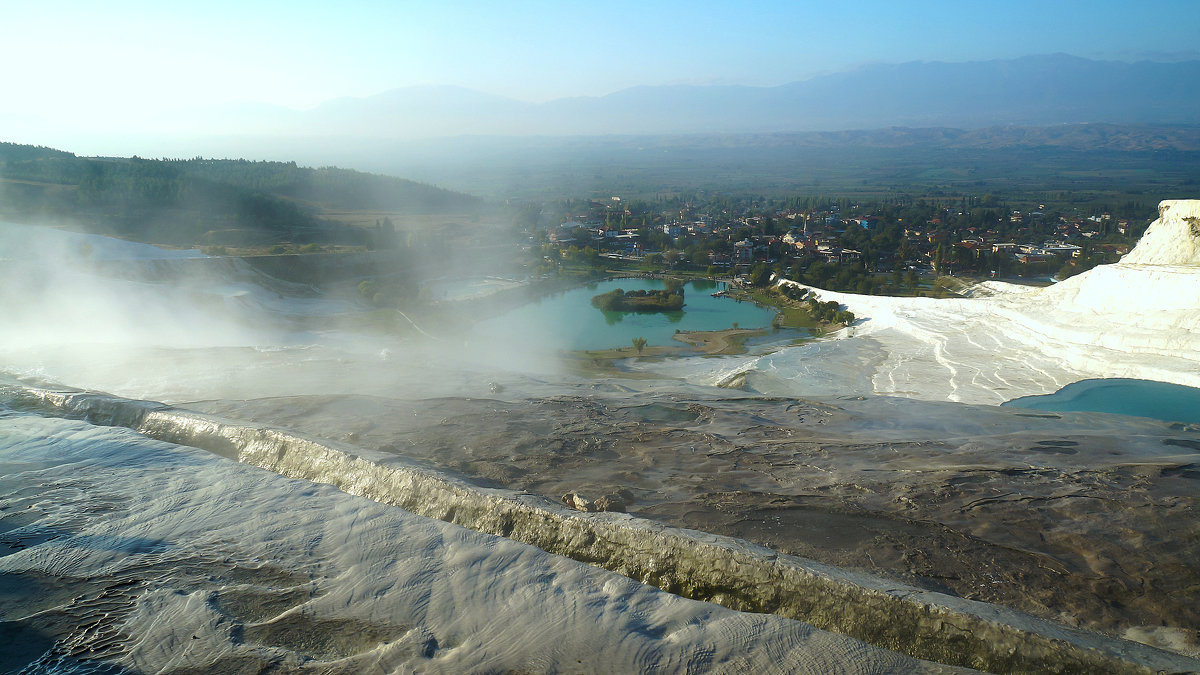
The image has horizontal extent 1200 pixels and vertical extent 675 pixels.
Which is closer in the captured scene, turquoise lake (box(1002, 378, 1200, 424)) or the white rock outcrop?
turquoise lake (box(1002, 378, 1200, 424))

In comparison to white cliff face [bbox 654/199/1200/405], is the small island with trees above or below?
below

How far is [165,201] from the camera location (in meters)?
37.3

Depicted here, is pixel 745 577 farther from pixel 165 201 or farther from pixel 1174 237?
pixel 165 201

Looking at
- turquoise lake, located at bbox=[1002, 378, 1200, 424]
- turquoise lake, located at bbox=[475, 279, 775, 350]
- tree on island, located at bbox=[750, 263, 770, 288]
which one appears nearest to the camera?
turquoise lake, located at bbox=[1002, 378, 1200, 424]

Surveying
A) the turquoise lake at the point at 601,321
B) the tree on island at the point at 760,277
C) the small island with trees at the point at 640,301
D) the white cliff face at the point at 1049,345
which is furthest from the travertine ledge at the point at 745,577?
the tree on island at the point at 760,277

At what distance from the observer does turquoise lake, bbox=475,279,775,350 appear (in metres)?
29.8

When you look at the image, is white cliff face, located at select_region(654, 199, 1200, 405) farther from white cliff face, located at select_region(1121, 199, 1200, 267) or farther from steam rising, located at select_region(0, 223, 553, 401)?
steam rising, located at select_region(0, 223, 553, 401)

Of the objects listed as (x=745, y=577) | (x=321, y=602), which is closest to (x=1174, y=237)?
(x=745, y=577)

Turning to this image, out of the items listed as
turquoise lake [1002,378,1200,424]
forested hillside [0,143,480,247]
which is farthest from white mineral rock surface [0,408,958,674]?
forested hillside [0,143,480,247]

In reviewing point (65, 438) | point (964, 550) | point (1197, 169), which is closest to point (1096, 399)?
point (964, 550)

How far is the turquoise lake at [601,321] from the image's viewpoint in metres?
29.8

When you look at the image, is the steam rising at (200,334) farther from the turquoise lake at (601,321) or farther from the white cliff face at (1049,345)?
the white cliff face at (1049,345)

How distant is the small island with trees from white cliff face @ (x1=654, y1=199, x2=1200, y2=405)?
16.0m

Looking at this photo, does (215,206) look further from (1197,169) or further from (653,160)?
(653,160)
